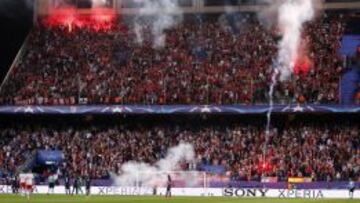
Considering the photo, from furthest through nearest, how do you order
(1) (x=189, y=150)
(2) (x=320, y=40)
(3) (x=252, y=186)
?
(2) (x=320, y=40) → (1) (x=189, y=150) → (3) (x=252, y=186)

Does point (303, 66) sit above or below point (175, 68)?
above

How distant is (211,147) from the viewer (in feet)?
189

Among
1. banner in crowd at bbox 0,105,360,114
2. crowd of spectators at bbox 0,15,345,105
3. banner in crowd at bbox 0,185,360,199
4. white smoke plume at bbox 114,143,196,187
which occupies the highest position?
crowd of spectators at bbox 0,15,345,105

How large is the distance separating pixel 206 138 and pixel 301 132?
20.4 feet

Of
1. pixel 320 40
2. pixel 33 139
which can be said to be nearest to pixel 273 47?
pixel 320 40

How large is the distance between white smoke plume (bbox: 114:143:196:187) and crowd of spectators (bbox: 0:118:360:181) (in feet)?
1.39

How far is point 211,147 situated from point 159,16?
52.0ft

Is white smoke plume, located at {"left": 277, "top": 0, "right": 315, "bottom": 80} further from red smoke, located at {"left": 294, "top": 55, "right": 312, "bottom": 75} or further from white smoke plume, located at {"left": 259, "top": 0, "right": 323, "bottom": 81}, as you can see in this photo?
red smoke, located at {"left": 294, "top": 55, "right": 312, "bottom": 75}

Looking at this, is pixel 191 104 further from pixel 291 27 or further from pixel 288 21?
pixel 288 21

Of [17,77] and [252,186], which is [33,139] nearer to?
[17,77]

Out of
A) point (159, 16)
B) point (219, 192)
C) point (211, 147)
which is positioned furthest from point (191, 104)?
point (159, 16)

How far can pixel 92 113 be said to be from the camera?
61875 millimetres

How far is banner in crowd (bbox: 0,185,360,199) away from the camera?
51.8 meters

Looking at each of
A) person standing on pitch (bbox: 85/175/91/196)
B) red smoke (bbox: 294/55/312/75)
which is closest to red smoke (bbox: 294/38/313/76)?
red smoke (bbox: 294/55/312/75)
